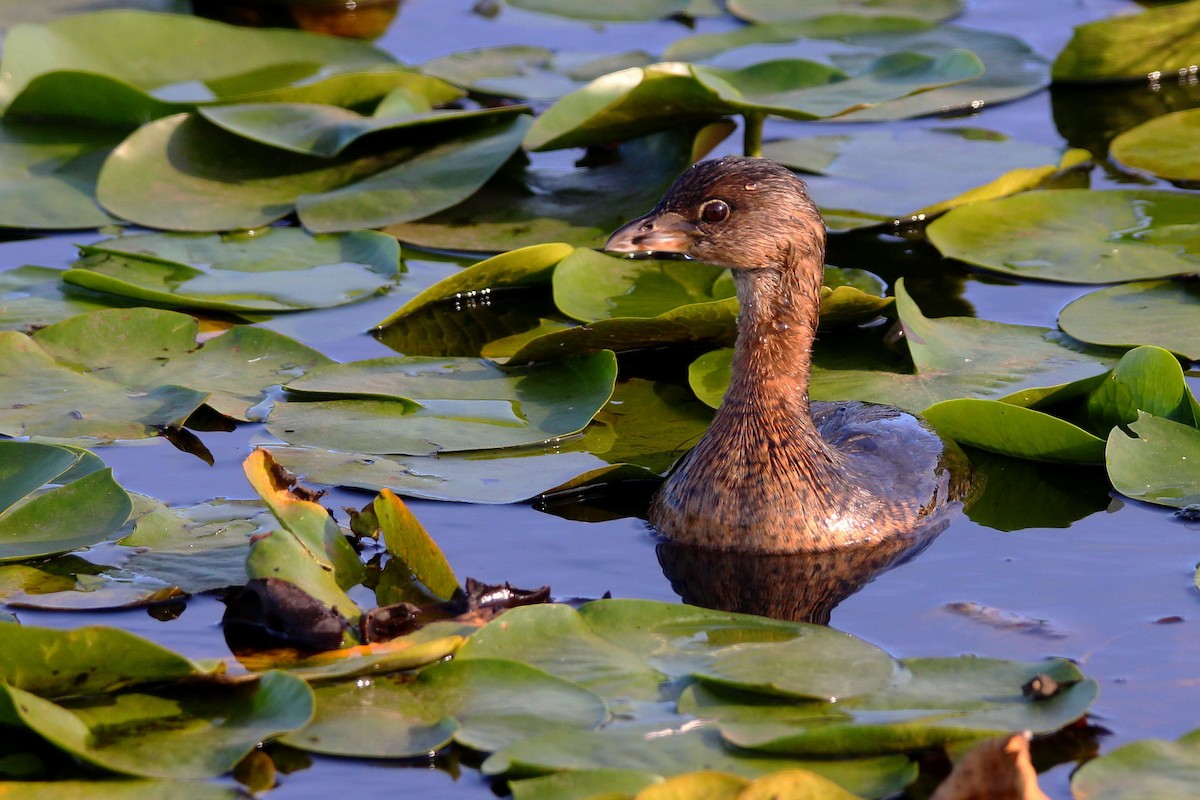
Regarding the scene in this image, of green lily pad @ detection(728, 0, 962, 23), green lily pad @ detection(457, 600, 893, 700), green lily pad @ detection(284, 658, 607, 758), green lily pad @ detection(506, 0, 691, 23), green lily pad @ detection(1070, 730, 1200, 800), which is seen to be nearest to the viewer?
green lily pad @ detection(1070, 730, 1200, 800)

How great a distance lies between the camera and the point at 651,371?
276 inches

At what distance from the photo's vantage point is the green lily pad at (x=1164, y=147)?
8.52 m

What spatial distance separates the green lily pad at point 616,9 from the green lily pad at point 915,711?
7.32 meters

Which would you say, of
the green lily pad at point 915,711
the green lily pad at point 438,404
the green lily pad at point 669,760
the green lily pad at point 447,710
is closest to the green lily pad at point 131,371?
the green lily pad at point 438,404

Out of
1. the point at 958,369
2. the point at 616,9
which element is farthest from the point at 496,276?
the point at 616,9

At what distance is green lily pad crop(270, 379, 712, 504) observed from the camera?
5.79 meters

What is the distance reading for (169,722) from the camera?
4352 mm

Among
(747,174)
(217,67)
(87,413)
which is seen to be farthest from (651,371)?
(217,67)

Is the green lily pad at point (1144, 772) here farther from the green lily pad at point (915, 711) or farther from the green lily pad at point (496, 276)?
the green lily pad at point (496, 276)

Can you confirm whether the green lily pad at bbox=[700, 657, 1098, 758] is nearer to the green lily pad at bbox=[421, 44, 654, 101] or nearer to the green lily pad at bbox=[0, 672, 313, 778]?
the green lily pad at bbox=[0, 672, 313, 778]

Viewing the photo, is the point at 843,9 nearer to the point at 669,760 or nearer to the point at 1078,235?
the point at 1078,235

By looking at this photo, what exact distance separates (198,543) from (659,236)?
1.95 metres

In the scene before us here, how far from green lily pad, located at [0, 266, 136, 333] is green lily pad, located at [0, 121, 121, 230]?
64 centimetres

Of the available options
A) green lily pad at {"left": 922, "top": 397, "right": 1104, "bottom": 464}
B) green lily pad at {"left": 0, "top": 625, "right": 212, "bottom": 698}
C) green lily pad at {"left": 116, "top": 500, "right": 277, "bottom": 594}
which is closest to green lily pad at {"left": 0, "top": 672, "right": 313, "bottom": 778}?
green lily pad at {"left": 0, "top": 625, "right": 212, "bottom": 698}
